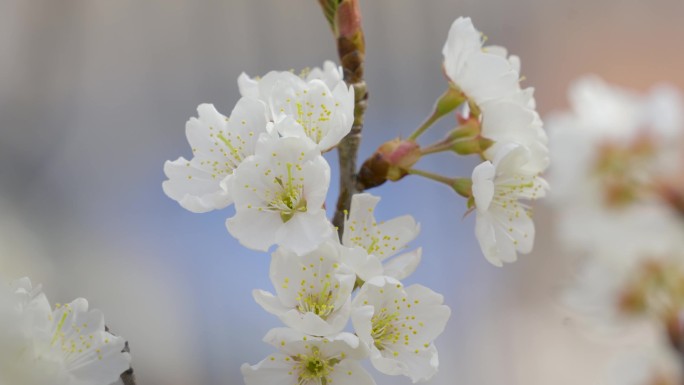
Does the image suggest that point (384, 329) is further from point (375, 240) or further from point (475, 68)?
point (475, 68)

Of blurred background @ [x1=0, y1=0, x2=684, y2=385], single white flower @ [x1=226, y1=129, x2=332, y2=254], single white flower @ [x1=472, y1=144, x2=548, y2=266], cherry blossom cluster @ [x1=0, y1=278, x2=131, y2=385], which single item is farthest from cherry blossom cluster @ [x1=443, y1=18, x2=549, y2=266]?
blurred background @ [x1=0, y1=0, x2=684, y2=385]

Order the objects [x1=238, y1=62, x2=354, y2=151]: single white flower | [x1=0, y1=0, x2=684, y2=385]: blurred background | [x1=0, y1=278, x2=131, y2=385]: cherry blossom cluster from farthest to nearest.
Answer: [x1=0, y1=0, x2=684, y2=385]: blurred background < [x1=238, y1=62, x2=354, y2=151]: single white flower < [x1=0, y1=278, x2=131, y2=385]: cherry blossom cluster

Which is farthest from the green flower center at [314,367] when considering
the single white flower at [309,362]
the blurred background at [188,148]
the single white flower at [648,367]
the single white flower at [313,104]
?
the blurred background at [188,148]

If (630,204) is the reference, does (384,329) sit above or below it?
below

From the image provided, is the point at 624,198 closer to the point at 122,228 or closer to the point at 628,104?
the point at 628,104

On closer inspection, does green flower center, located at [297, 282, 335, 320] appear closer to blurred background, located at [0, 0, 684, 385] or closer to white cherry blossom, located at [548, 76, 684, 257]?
white cherry blossom, located at [548, 76, 684, 257]

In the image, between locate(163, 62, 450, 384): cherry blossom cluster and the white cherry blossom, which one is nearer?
the white cherry blossom

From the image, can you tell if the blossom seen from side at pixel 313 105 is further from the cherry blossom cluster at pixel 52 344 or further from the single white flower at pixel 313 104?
the cherry blossom cluster at pixel 52 344

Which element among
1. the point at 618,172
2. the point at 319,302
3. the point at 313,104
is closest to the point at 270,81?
the point at 313,104
